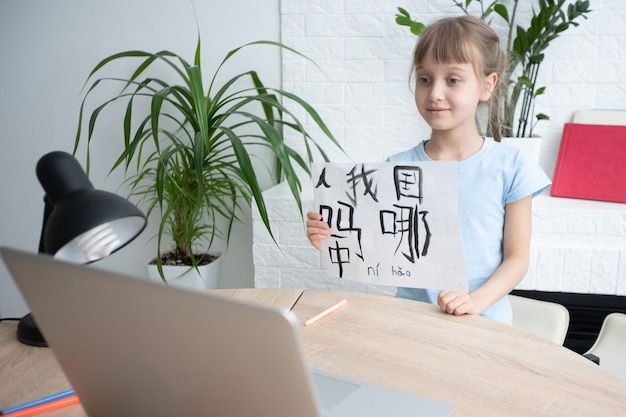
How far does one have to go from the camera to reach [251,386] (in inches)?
20.9

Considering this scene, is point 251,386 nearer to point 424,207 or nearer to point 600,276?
point 424,207

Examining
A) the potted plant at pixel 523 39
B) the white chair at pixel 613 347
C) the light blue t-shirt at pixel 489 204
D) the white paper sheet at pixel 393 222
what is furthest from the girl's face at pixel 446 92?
the potted plant at pixel 523 39

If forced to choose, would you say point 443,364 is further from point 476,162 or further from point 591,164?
point 591,164

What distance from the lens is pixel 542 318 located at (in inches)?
64.1

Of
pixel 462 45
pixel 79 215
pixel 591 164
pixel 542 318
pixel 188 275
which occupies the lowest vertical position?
pixel 188 275

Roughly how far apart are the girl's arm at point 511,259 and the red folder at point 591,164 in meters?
0.91

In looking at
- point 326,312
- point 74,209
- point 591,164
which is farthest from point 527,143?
point 74,209

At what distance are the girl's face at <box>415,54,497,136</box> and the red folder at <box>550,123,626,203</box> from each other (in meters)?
0.99

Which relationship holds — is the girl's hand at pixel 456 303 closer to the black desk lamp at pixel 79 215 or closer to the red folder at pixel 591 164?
the black desk lamp at pixel 79 215

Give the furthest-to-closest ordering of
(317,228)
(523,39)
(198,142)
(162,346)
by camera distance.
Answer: (523,39)
(198,142)
(317,228)
(162,346)

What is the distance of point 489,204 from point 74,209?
1062mm

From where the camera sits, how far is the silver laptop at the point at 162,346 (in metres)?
0.49

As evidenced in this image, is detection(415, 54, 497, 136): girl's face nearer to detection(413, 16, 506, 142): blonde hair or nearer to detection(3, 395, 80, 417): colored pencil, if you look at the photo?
detection(413, 16, 506, 142): blonde hair

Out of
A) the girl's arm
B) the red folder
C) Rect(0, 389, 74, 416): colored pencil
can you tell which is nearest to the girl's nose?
the girl's arm
